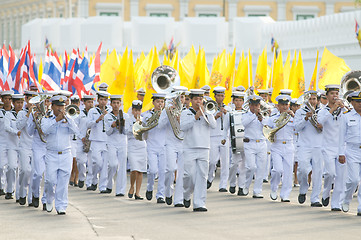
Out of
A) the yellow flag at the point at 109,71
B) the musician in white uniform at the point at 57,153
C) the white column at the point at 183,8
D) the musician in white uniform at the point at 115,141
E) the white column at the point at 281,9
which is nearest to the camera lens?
the musician in white uniform at the point at 57,153

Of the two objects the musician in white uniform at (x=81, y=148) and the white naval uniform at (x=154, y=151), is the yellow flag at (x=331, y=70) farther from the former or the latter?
the musician in white uniform at (x=81, y=148)

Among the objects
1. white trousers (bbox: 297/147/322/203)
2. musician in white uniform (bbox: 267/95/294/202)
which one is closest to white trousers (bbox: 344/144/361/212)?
white trousers (bbox: 297/147/322/203)

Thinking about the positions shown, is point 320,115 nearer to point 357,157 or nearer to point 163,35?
point 357,157

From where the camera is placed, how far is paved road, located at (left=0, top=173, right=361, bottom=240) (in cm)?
1344

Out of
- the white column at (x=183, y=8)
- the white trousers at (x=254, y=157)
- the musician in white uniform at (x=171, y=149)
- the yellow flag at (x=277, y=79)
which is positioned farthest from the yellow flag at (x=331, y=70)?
the white column at (x=183, y=8)

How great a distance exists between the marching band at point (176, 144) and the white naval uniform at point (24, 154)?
0.02 metres

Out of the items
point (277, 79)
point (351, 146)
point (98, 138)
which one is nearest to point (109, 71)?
point (277, 79)

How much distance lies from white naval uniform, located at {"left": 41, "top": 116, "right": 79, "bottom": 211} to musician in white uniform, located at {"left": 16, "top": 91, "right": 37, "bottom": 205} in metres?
1.10

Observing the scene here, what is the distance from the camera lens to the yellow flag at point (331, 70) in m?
20.7

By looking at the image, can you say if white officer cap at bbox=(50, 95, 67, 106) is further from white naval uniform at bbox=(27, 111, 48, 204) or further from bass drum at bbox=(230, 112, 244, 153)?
bass drum at bbox=(230, 112, 244, 153)

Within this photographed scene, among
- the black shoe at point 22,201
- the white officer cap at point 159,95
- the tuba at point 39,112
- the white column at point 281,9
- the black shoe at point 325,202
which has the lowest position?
the black shoe at point 22,201

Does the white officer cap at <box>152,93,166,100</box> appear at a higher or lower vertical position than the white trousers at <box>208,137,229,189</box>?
higher

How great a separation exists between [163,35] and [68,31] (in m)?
4.64

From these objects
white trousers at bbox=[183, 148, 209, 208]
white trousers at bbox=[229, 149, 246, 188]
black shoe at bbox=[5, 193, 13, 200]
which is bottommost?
black shoe at bbox=[5, 193, 13, 200]
